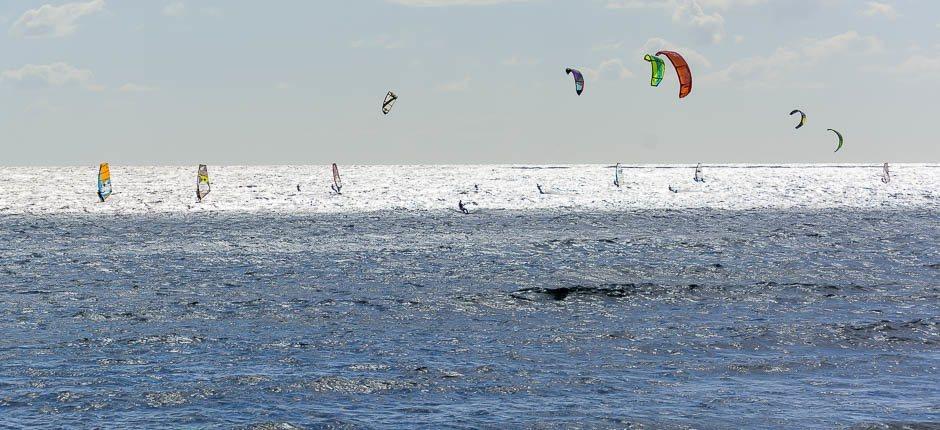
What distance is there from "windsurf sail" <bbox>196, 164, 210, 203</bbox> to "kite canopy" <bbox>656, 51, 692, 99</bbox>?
90.4 feet

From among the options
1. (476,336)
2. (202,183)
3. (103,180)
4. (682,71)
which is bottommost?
(476,336)

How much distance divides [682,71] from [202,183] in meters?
36.1

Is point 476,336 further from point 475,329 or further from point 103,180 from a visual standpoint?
point 103,180

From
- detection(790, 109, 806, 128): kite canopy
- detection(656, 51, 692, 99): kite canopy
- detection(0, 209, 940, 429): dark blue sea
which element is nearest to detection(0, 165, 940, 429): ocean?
detection(0, 209, 940, 429): dark blue sea

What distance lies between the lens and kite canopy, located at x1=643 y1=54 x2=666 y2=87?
4484 centimetres

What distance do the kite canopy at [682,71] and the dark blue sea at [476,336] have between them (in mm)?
12335

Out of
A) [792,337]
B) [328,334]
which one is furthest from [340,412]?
[792,337]

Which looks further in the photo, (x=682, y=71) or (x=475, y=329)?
(x=682, y=71)

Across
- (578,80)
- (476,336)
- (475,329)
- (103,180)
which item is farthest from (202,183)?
(476,336)

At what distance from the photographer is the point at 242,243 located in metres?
34.7

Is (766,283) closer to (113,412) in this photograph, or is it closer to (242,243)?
(113,412)

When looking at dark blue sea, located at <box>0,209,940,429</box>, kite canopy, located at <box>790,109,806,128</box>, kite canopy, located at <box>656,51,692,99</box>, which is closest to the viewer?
dark blue sea, located at <box>0,209,940,429</box>

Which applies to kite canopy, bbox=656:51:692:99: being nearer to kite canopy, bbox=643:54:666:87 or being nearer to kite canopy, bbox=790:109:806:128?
kite canopy, bbox=643:54:666:87

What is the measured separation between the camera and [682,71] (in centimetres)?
4391
